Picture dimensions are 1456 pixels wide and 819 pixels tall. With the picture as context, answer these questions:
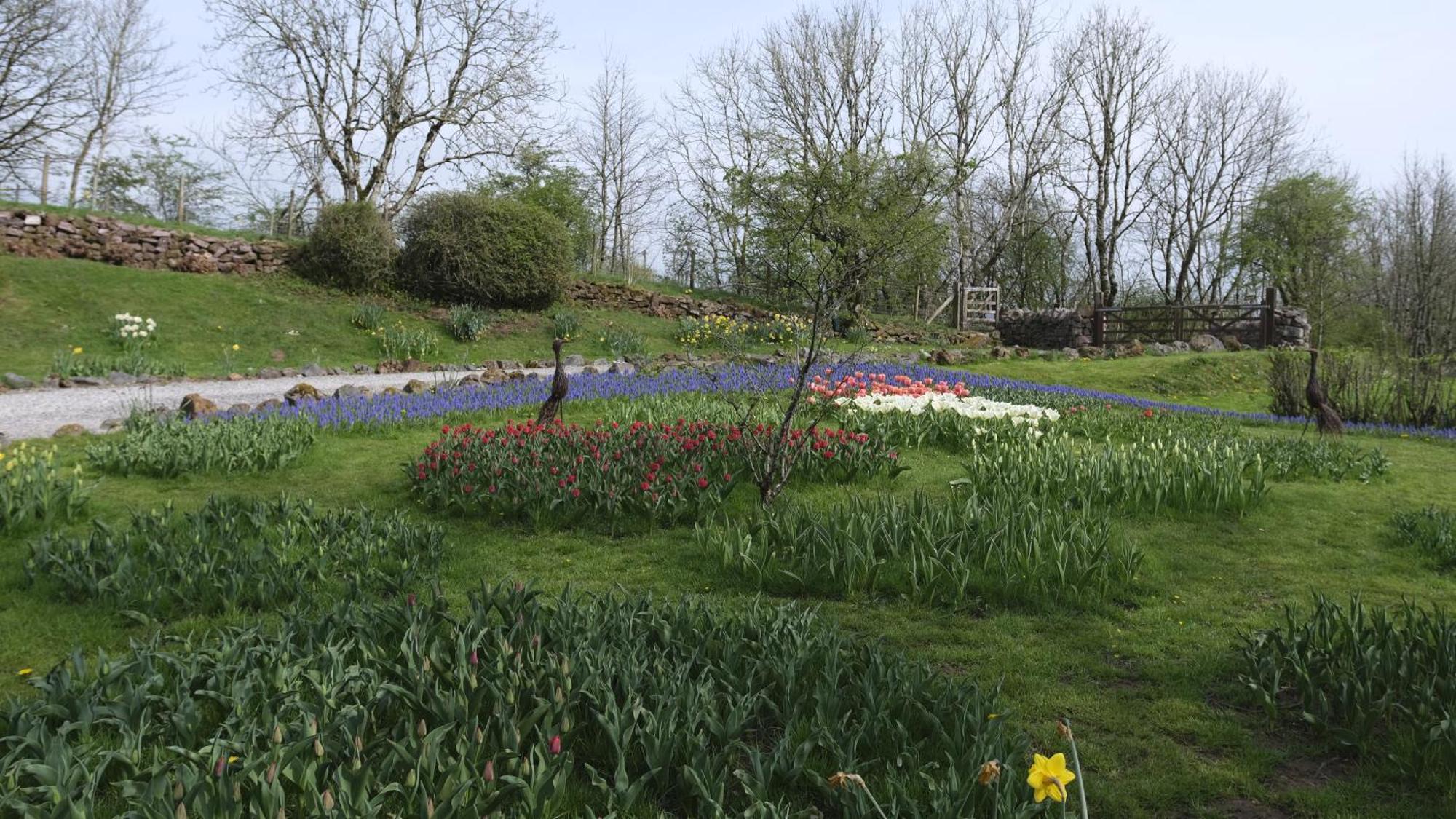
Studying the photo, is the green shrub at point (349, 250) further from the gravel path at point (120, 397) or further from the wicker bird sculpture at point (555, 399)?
the wicker bird sculpture at point (555, 399)

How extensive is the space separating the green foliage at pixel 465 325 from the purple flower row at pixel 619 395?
202 inches

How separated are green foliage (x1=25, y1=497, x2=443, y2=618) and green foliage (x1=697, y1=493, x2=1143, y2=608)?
1.92 m

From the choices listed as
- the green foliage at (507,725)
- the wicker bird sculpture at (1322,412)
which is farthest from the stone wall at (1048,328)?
the green foliage at (507,725)

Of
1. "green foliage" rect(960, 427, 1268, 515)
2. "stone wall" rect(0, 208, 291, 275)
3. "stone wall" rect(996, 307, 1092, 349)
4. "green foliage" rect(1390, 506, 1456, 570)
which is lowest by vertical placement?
"green foliage" rect(1390, 506, 1456, 570)

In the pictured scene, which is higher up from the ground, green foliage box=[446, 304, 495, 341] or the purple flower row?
green foliage box=[446, 304, 495, 341]

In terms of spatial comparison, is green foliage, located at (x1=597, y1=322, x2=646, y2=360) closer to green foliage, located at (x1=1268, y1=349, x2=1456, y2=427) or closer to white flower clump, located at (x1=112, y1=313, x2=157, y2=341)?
white flower clump, located at (x1=112, y1=313, x2=157, y2=341)

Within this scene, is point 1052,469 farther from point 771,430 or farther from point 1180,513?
point 771,430

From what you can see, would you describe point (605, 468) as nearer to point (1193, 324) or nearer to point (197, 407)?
point (197, 407)

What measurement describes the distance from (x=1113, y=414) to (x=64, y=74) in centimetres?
2410

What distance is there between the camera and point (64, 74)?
64.2ft

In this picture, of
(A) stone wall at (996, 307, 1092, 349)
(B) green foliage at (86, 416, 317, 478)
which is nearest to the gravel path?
(B) green foliage at (86, 416, 317, 478)

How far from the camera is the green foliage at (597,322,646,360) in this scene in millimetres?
18234

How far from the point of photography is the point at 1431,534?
215 inches

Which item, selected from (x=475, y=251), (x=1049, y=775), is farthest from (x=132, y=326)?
(x=1049, y=775)
